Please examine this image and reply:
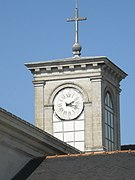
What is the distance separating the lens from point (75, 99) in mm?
54250

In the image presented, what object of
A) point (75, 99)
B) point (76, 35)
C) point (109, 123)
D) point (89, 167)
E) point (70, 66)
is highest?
point (76, 35)

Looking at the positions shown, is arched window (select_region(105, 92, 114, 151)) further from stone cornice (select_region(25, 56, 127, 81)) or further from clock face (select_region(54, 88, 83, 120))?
clock face (select_region(54, 88, 83, 120))

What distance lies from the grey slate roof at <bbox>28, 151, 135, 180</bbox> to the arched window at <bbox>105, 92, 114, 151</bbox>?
20902mm

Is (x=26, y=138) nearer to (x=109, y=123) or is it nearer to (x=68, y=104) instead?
(x=68, y=104)

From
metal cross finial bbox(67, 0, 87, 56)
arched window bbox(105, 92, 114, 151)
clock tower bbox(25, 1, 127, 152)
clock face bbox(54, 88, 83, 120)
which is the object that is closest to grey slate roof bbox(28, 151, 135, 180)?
clock face bbox(54, 88, 83, 120)

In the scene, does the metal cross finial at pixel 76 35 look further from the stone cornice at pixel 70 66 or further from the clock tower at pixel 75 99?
the stone cornice at pixel 70 66

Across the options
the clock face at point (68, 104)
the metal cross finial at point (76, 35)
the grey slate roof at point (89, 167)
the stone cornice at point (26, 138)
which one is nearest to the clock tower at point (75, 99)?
the clock face at point (68, 104)

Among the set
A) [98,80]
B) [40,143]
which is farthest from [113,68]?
[40,143]

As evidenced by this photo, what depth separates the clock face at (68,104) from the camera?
53.9 meters

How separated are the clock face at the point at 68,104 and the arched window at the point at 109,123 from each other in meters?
2.27

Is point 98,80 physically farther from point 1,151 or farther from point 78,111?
point 1,151

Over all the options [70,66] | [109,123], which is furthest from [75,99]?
[109,123]

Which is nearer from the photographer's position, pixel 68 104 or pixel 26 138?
pixel 26 138

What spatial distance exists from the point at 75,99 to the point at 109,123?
325cm
